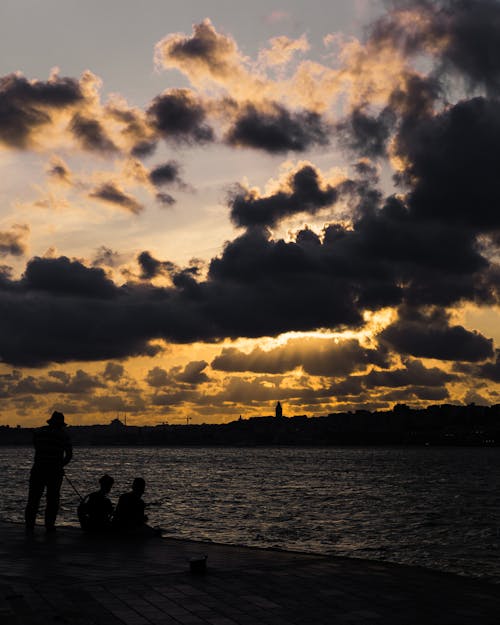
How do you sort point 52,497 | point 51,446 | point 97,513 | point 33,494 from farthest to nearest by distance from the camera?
point 33,494 → point 52,497 → point 51,446 → point 97,513

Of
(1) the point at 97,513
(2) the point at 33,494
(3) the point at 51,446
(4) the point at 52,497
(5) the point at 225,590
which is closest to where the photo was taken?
(5) the point at 225,590

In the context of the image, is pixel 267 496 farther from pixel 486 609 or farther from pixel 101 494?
pixel 486 609

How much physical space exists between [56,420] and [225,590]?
7.82 m

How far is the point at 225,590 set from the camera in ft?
33.1

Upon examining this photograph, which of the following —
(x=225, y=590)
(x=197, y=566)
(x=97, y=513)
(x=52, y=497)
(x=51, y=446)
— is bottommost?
(x=225, y=590)

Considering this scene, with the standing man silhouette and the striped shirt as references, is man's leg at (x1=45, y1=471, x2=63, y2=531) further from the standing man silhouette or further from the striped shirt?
the striped shirt

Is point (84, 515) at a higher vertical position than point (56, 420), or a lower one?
lower

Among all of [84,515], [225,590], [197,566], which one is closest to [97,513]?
[84,515]

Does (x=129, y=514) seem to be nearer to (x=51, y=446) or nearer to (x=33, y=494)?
(x=51, y=446)

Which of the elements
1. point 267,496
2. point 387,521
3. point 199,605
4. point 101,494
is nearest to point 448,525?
point 387,521

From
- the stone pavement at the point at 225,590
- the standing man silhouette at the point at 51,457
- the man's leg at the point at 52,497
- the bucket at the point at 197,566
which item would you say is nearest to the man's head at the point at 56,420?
the standing man silhouette at the point at 51,457

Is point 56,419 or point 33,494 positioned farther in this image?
point 33,494

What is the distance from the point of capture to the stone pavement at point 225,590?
8.64 metres

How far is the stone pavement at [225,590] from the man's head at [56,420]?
129 inches
